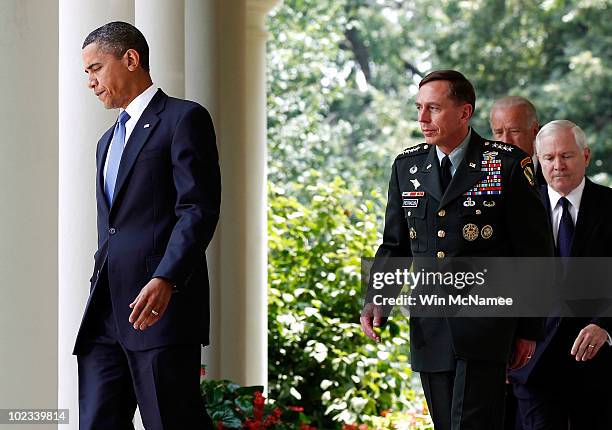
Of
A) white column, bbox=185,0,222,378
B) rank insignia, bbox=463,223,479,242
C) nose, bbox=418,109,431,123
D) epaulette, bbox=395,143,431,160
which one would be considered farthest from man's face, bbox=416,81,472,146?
white column, bbox=185,0,222,378

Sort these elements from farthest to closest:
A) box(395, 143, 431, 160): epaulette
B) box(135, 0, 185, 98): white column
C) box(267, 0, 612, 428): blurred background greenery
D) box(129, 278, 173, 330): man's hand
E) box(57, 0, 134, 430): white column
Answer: box(267, 0, 612, 428): blurred background greenery < box(135, 0, 185, 98): white column < box(395, 143, 431, 160): epaulette < box(57, 0, 134, 430): white column < box(129, 278, 173, 330): man's hand

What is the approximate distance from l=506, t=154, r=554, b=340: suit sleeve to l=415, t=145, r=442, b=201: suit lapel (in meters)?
0.37

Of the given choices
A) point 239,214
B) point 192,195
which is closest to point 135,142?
point 192,195

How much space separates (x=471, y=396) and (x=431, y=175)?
1156mm

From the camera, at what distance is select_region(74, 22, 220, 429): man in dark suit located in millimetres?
4984

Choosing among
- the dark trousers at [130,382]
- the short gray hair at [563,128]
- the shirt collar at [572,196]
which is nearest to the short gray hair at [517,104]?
the short gray hair at [563,128]

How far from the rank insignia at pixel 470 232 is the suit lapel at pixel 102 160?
1.86 m

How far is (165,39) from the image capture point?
7.32m

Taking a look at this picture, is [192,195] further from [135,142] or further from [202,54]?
[202,54]

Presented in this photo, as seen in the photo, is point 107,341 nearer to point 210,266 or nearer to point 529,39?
point 210,266

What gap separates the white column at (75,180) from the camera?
227 inches

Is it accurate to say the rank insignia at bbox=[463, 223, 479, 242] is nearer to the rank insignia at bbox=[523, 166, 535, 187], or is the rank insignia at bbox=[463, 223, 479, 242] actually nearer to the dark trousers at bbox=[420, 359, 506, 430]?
the rank insignia at bbox=[523, 166, 535, 187]

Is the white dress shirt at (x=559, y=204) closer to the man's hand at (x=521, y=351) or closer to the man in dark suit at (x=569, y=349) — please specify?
the man in dark suit at (x=569, y=349)

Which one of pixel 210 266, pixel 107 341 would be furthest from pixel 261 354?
pixel 107 341
